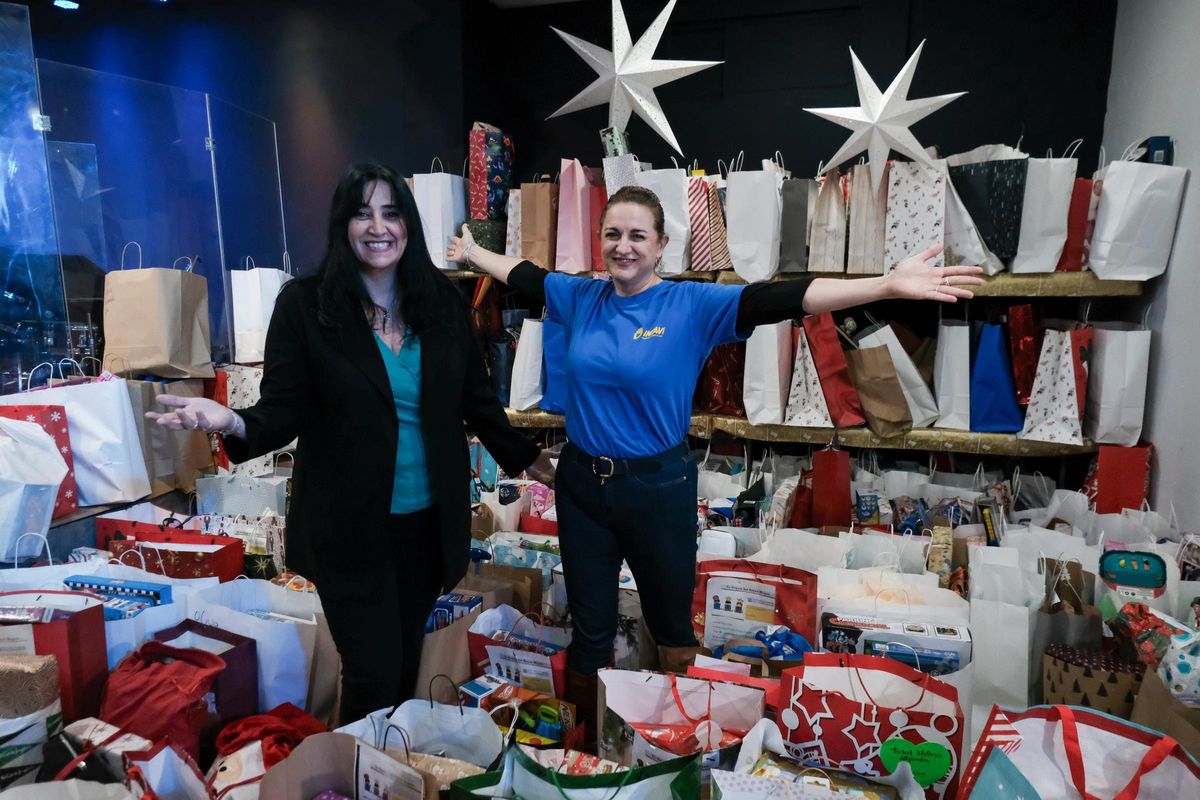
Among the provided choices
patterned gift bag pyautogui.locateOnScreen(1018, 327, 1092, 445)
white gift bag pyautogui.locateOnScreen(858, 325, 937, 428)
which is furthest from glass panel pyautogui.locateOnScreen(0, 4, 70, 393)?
patterned gift bag pyautogui.locateOnScreen(1018, 327, 1092, 445)

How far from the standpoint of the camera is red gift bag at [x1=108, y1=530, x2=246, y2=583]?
255 centimetres

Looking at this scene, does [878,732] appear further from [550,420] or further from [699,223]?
[550,420]

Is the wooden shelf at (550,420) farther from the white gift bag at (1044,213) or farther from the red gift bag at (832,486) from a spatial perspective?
the white gift bag at (1044,213)

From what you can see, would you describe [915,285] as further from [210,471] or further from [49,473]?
[210,471]

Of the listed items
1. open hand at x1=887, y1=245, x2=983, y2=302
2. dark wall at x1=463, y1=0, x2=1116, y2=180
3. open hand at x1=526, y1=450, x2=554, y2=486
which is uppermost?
dark wall at x1=463, y1=0, x2=1116, y2=180

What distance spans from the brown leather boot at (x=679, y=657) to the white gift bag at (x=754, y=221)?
1727mm

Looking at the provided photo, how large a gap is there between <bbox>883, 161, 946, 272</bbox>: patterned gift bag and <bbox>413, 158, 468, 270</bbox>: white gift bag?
195 centimetres

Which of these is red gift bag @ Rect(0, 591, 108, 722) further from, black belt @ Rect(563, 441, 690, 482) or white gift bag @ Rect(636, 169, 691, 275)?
white gift bag @ Rect(636, 169, 691, 275)

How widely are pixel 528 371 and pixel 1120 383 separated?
97.3 inches

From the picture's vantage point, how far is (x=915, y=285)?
1.57 m

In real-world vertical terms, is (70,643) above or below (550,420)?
below

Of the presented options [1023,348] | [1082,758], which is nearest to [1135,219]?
[1023,348]

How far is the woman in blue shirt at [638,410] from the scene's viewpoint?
177cm

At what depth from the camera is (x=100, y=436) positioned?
2.90 metres
